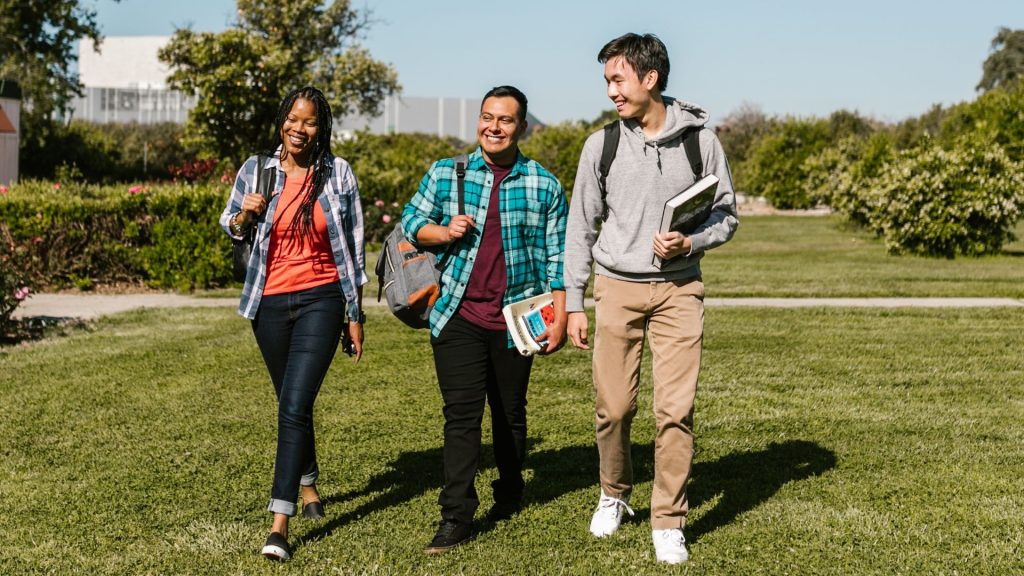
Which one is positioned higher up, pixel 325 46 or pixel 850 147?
pixel 325 46

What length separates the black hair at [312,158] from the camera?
14.6ft

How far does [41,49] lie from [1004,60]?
63565 mm

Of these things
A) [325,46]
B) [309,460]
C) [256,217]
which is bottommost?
[309,460]

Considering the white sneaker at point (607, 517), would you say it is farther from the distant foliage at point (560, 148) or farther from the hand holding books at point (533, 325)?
the distant foliage at point (560, 148)

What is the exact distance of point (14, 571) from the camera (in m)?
4.26

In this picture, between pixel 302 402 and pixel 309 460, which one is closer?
pixel 302 402

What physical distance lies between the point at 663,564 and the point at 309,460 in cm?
165

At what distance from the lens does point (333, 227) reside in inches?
176

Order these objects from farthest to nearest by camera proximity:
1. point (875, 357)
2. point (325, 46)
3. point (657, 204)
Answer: point (325, 46) → point (875, 357) → point (657, 204)

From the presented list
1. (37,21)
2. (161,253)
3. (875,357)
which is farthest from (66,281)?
(37,21)

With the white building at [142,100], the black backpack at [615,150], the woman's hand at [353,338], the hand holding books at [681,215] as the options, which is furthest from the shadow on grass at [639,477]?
the white building at [142,100]

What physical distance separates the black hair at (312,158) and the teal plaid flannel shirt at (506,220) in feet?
1.23

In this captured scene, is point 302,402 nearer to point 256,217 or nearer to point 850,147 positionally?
point 256,217

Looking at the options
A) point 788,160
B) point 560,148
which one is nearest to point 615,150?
point 560,148
